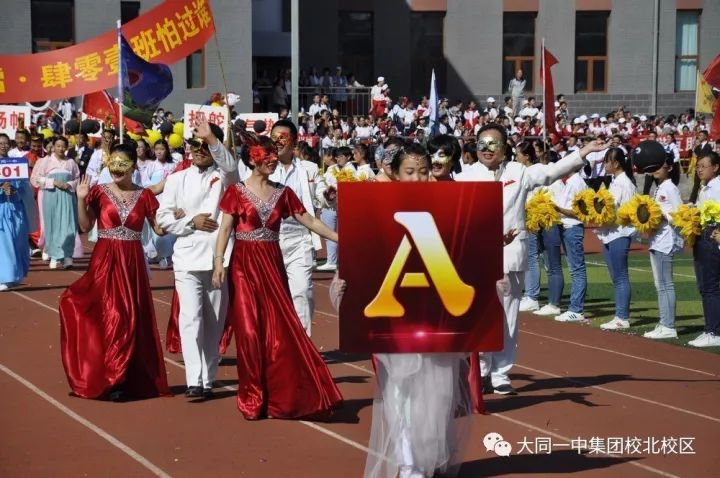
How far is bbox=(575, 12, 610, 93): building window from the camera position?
153ft

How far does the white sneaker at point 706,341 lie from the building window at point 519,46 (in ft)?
110

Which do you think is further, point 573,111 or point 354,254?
point 573,111

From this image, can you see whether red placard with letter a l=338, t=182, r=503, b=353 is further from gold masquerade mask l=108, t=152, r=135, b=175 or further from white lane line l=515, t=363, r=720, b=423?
gold masquerade mask l=108, t=152, r=135, b=175

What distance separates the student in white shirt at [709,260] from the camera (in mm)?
13188

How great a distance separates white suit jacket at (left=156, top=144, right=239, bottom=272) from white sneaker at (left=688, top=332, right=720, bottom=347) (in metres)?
5.09

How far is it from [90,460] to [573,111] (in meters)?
38.7

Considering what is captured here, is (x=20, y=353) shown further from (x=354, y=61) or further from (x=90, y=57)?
(x=354, y=61)

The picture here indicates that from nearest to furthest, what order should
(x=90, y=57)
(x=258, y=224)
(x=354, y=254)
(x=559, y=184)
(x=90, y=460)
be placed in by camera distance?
1. (x=354, y=254)
2. (x=90, y=460)
3. (x=258, y=224)
4. (x=559, y=184)
5. (x=90, y=57)

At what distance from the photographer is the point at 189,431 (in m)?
9.28

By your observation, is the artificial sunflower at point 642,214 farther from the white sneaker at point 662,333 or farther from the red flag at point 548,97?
the red flag at point 548,97

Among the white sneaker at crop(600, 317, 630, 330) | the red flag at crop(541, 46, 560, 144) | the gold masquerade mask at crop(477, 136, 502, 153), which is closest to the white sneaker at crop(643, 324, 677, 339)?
the white sneaker at crop(600, 317, 630, 330)

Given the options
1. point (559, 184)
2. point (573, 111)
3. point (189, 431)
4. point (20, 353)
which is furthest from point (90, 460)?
point (573, 111)

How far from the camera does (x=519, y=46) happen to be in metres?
46.5

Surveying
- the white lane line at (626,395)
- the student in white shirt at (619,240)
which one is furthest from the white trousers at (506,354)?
the student in white shirt at (619,240)
